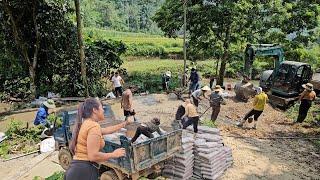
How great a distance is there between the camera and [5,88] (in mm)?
20859

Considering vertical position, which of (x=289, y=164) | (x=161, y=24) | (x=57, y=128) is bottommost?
(x=289, y=164)

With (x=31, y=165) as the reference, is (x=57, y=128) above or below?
above

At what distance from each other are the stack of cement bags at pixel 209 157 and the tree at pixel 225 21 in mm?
12666

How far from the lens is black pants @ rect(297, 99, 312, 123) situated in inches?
619

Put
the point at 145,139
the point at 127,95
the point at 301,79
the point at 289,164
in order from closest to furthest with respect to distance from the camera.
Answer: the point at 145,139 < the point at 289,164 < the point at 127,95 < the point at 301,79

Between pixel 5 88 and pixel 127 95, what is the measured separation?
1087cm

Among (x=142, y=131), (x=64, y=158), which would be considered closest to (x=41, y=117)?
(x=64, y=158)

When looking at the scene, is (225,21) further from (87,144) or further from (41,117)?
(87,144)

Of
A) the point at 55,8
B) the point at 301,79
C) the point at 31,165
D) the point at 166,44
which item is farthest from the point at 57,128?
the point at 166,44

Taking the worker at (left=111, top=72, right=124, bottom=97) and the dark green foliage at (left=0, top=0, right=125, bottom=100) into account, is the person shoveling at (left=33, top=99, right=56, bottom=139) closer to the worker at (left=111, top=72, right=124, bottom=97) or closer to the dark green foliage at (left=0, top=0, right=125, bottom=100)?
the worker at (left=111, top=72, right=124, bottom=97)

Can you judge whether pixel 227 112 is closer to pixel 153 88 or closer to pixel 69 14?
pixel 153 88

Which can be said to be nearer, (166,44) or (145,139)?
(145,139)

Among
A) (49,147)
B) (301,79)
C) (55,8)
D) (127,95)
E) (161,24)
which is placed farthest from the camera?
(161,24)

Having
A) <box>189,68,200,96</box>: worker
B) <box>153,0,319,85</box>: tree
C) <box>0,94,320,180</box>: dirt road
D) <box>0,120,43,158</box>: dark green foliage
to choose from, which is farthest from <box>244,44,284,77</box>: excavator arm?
<box>0,120,43,158</box>: dark green foliage
